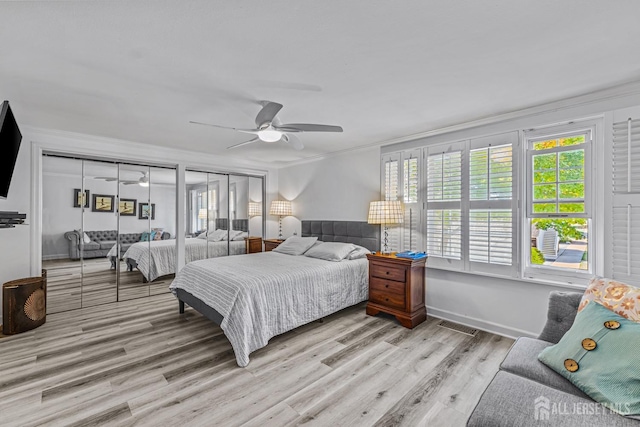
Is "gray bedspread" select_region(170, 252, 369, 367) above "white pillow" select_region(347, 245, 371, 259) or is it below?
below

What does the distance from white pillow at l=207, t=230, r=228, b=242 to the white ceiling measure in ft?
8.21

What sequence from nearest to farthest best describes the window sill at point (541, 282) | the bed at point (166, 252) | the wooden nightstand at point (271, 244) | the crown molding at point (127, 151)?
the window sill at point (541, 282) → the crown molding at point (127, 151) → the bed at point (166, 252) → the wooden nightstand at point (271, 244)

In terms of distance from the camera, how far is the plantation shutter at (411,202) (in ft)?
12.7

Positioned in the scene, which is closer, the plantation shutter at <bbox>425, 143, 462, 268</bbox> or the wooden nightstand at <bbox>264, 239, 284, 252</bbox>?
the plantation shutter at <bbox>425, 143, 462, 268</bbox>

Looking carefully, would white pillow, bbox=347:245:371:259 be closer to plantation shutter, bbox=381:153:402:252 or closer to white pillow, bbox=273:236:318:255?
plantation shutter, bbox=381:153:402:252

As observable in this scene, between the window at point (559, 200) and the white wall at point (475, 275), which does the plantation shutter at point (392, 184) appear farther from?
the window at point (559, 200)

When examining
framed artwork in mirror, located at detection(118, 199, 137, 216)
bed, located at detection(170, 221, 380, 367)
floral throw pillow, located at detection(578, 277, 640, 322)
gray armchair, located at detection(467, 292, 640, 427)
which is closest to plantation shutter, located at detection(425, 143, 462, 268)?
bed, located at detection(170, 221, 380, 367)

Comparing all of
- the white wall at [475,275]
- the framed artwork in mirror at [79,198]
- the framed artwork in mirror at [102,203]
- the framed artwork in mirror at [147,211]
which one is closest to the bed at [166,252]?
the framed artwork in mirror at [147,211]

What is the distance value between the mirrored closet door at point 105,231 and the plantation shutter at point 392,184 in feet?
11.5

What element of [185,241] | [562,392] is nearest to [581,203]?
[562,392]

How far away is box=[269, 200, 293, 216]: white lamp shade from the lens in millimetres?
5762

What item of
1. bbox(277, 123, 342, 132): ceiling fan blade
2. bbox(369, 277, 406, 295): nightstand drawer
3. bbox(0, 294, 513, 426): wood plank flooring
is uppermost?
bbox(277, 123, 342, 132): ceiling fan blade

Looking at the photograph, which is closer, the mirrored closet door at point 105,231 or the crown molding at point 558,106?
the crown molding at point 558,106

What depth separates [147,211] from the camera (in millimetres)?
4551
